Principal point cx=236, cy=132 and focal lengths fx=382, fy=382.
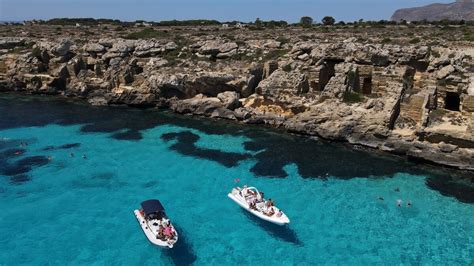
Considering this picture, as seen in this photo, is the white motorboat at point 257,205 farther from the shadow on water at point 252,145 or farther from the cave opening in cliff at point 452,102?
the cave opening in cliff at point 452,102

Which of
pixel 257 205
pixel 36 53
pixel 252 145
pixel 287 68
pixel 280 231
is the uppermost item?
pixel 36 53

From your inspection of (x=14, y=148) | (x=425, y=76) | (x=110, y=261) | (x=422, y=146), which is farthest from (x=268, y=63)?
(x=110, y=261)

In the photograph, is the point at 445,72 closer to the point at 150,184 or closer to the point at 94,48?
the point at 150,184

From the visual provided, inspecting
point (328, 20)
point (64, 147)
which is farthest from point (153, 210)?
point (328, 20)

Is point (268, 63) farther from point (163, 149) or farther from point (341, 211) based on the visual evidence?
point (341, 211)

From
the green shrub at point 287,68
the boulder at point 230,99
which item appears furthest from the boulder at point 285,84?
the boulder at point 230,99
